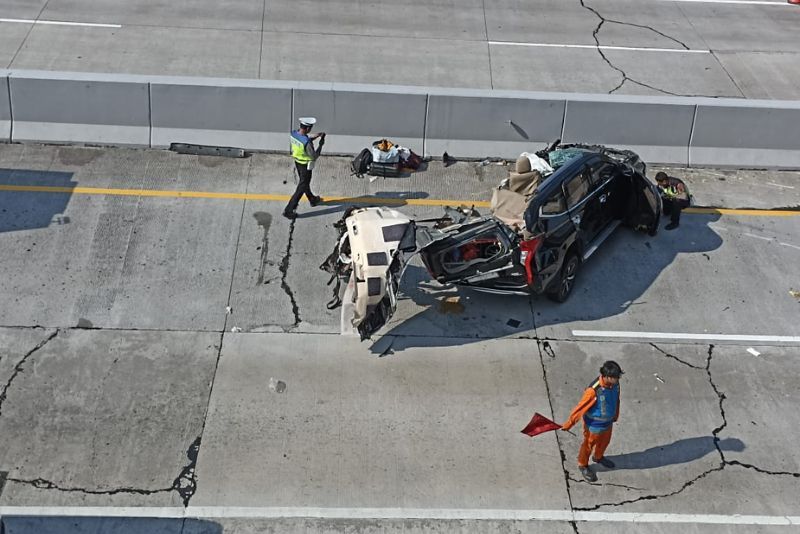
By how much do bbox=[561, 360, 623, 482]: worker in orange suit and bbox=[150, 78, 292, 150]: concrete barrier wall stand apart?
24.1ft

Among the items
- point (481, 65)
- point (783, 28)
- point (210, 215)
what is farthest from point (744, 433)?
point (783, 28)

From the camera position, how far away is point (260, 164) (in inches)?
569

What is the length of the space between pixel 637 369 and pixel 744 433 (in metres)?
1.41

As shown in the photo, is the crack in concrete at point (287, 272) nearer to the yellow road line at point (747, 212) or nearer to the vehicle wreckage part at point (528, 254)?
the vehicle wreckage part at point (528, 254)

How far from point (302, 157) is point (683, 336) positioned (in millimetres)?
5633

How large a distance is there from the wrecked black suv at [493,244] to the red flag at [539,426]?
2.16 m

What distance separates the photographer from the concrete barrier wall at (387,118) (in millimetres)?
14422

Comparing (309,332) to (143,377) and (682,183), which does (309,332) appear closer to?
(143,377)

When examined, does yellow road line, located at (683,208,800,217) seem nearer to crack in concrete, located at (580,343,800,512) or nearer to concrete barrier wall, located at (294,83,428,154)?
crack in concrete, located at (580,343,800,512)

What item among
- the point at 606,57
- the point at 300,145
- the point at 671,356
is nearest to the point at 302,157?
the point at 300,145

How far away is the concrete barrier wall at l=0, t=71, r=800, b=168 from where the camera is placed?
14.4 meters

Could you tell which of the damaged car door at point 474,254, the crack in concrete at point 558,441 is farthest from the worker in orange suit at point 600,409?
the damaged car door at point 474,254

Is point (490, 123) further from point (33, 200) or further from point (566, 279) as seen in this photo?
point (33, 200)

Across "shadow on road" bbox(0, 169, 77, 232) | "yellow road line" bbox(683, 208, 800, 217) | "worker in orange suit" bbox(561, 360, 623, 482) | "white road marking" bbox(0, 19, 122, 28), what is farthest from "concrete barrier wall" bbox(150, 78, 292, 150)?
"worker in orange suit" bbox(561, 360, 623, 482)
